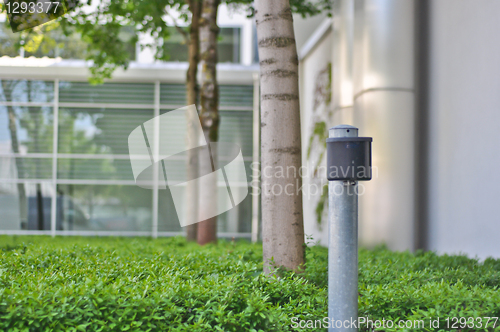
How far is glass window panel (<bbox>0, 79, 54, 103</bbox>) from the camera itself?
12.8 metres

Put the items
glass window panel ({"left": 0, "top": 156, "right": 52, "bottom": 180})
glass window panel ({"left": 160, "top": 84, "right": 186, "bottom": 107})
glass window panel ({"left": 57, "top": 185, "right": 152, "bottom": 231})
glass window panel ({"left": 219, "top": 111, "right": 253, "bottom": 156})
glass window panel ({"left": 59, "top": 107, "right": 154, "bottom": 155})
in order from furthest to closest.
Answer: glass window panel ({"left": 219, "top": 111, "right": 253, "bottom": 156}) < glass window panel ({"left": 160, "top": 84, "right": 186, "bottom": 107}) < glass window panel ({"left": 59, "top": 107, "right": 154, "bottom": 155}) < glass window panel ({"left": 57, "top": 185, "right": 152, "bottom": 231}) < glass window panel ({"left": 0, "top": 156, "right": 52, "bottom": 180})

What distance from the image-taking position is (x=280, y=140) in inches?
136

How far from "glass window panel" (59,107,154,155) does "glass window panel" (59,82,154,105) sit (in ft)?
0.94

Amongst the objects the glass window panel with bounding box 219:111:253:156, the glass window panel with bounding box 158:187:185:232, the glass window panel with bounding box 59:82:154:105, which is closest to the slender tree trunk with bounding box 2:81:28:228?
the glass window panel with bounding box 59:82:154:105

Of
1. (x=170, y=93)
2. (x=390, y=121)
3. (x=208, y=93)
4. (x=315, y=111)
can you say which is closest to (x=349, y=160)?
(x=208, y=93)

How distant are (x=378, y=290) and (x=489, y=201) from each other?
3620mm

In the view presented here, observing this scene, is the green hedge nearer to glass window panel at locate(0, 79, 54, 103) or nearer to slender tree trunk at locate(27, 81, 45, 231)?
slender tree trunk at locate(27, 81, 45, 231)

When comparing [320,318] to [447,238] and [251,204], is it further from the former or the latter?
[251,204]

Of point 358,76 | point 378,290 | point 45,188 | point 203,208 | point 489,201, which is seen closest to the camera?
point 378,290

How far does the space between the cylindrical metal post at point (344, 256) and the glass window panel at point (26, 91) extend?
12.4 metres

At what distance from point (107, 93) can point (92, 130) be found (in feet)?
3.78

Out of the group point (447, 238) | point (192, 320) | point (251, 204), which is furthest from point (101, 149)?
point (192, 320)

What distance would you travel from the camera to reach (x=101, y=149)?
13.0 metres

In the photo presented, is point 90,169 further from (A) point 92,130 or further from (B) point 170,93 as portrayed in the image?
(B) point 170,93
